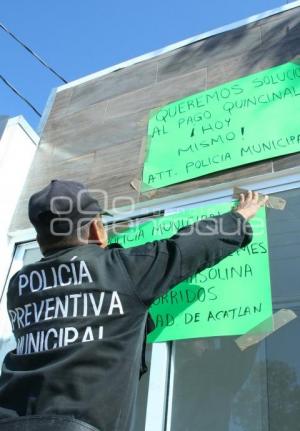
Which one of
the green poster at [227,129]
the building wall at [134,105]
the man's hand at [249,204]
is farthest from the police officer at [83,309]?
the building wall at [134,105]

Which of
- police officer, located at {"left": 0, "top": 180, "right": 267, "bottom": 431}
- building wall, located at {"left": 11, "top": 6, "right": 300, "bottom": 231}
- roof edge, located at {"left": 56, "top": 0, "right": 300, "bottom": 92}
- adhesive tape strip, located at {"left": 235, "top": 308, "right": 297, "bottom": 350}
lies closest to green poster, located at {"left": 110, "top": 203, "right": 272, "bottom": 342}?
adhesive tape strip, located at {"left": 235, "top": 308, "right": 297, "bottom": 350}

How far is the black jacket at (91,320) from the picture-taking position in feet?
3.22

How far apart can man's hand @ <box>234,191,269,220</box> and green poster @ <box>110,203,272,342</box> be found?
→ 9 centimetres

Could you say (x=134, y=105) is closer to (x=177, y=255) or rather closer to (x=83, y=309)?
(x=177, y=255)

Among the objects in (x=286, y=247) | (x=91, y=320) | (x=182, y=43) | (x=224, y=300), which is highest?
(x=182, y=43)

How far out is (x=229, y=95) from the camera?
6.97 ft

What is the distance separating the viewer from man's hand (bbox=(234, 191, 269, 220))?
4.84 feet

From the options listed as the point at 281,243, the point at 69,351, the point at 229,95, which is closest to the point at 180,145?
the point at 229,95

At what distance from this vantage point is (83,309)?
1.09 meters

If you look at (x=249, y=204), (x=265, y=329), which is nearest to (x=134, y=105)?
(x=249, y=204)

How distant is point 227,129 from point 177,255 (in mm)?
996

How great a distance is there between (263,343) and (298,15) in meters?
1.56

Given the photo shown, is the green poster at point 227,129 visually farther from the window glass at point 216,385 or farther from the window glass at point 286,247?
the window glass at point 216,385

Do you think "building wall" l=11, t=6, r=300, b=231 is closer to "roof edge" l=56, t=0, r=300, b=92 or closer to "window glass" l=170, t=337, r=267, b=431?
"roof edge" l=56, t=0, r=300, b=92
